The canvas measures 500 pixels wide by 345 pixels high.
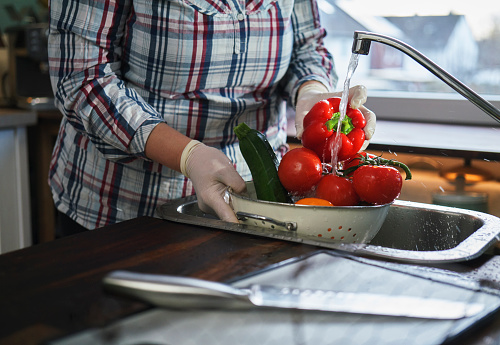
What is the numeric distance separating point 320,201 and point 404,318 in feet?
1.09

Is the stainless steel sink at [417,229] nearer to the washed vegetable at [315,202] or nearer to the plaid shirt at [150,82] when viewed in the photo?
the washed vegetable at [315,202]

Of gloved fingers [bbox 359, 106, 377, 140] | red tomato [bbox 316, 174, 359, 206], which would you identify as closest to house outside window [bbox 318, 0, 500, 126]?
gloved fingers [bbox 359, 106, 377, 140]

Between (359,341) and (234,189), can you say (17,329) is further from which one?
(234,189)

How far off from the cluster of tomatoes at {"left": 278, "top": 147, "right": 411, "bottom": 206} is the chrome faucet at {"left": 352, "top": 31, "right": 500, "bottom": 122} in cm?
15

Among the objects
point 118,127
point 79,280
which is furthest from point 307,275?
point 118,127

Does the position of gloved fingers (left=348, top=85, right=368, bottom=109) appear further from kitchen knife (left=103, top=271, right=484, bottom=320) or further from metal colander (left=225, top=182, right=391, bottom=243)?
kitchen knife (left=103, top=271, right=484, bottom=320)

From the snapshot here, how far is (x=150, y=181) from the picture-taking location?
1.26m

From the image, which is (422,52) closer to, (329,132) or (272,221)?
(329,132)

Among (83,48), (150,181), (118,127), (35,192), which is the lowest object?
(35,192)

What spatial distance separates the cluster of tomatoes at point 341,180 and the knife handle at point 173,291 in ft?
1.14

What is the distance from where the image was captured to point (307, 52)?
1.42 metres

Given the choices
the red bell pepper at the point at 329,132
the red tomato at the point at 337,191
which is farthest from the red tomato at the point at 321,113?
the red tomato at the point at 337,191

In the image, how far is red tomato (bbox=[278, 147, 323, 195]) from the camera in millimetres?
925

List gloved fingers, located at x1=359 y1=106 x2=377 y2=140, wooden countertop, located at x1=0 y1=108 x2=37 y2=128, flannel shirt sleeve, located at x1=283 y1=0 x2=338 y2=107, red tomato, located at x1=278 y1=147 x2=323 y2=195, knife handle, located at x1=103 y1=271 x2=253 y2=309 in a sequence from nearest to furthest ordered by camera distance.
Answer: knife handle, located at x1=103 y1=271 x2=253 y2=309 → red tomato, located at x1=278 y1=147 x2=323 y2=195 → gloved fingers, located at x1=359 y1=106 x2=377 y2=140 → flannel shirt sleeve, located at x1=283 y1=0 x2=338 y2=107 → wooden countertop, located at x1=0 y1=108 x2=37 y2=128
